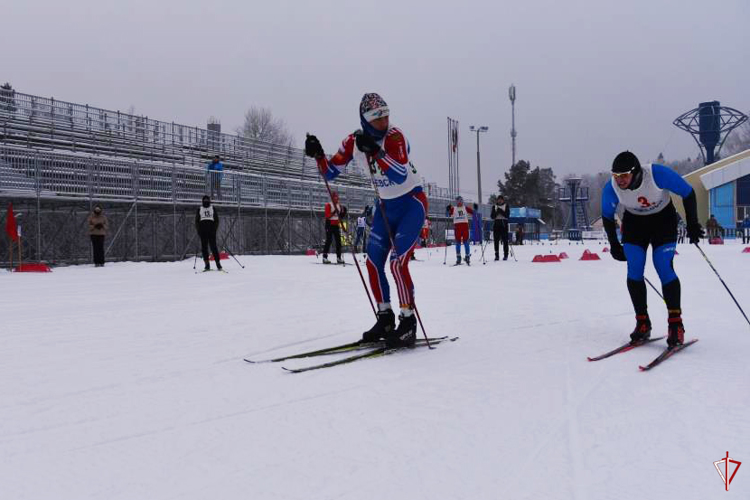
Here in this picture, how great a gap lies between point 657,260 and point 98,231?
517 inches

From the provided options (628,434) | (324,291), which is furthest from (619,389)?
(324,291)

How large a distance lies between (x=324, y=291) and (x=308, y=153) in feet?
13.7

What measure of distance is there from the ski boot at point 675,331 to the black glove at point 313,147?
2.92 metres

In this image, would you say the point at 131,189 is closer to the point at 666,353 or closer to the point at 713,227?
the point at 666,353

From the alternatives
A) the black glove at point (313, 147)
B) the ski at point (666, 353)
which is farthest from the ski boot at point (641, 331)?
the black glove at point (313, 147)

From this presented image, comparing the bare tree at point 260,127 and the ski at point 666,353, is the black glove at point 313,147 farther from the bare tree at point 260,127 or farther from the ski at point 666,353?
the bare tree at point 260,127

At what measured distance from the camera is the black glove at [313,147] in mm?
4547

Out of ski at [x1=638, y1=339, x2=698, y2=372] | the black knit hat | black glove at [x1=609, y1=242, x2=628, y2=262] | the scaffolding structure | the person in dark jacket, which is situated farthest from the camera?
the scaffolding structure

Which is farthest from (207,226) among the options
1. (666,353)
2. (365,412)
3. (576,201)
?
(576,201)

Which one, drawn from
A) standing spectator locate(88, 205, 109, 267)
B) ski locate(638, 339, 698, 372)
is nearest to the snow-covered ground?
ski locate(638, 339, 698, 372)

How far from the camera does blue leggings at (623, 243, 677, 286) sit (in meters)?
4.45

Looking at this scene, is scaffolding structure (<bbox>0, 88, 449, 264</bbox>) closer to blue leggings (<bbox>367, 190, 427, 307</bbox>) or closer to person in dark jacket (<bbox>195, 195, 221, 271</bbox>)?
person in dark jacket (<bbox>195, 195, 221, 271</bbox>)

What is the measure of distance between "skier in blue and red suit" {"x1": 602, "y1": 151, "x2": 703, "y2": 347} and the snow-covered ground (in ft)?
1.03

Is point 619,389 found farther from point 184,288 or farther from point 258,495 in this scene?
point 184,288
